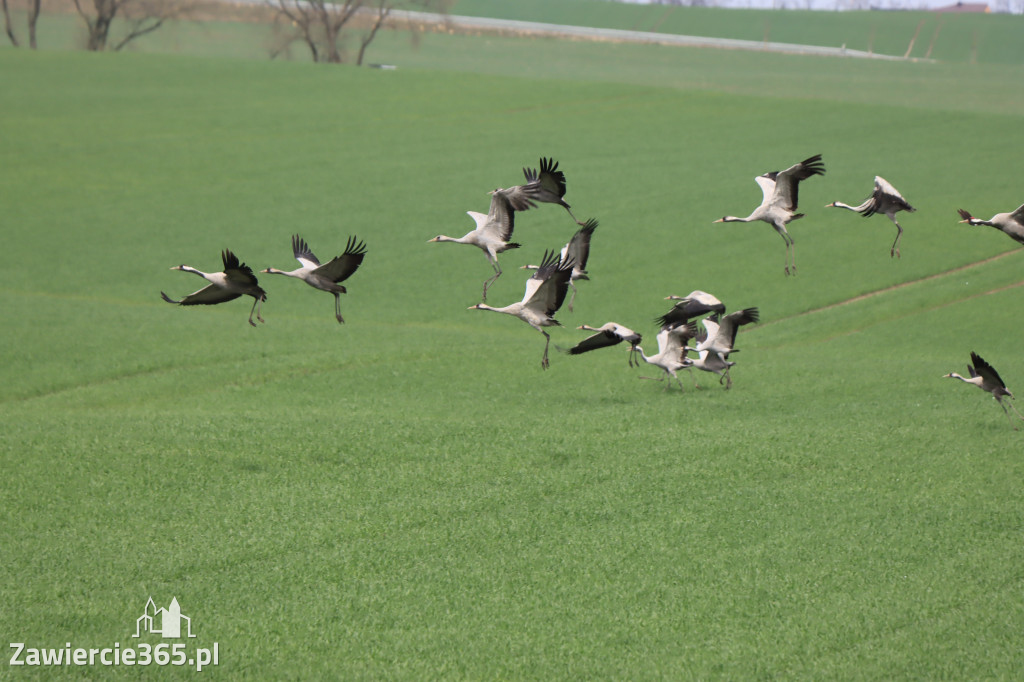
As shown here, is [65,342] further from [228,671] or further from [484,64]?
[484,64]

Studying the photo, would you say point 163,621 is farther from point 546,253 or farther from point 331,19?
point 331,19

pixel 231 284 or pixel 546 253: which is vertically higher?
pixel 231 284

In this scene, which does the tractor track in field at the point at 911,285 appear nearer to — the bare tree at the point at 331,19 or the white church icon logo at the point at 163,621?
the white church icon logo at the point at 163,621

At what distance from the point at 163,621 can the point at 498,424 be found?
9.89m

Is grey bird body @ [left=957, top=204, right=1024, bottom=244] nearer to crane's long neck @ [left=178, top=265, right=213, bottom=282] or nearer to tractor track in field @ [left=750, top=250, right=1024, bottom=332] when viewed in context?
crane's long neck @ [left=178, top=265, right=213, bottom=282]

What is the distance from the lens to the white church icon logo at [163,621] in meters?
12.5

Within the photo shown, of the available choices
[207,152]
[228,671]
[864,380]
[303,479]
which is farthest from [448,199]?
[228,671]

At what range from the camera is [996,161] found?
50.2 m

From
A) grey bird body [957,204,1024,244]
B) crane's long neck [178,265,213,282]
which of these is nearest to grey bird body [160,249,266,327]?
crane's long neck [178,265,213,282]

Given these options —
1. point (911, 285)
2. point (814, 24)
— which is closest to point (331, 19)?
point (911, 285)

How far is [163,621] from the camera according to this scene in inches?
499

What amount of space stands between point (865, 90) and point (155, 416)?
6659 centimetres

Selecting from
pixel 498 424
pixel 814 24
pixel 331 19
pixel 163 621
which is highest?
pixel 814 24

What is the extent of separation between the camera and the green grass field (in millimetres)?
12977
